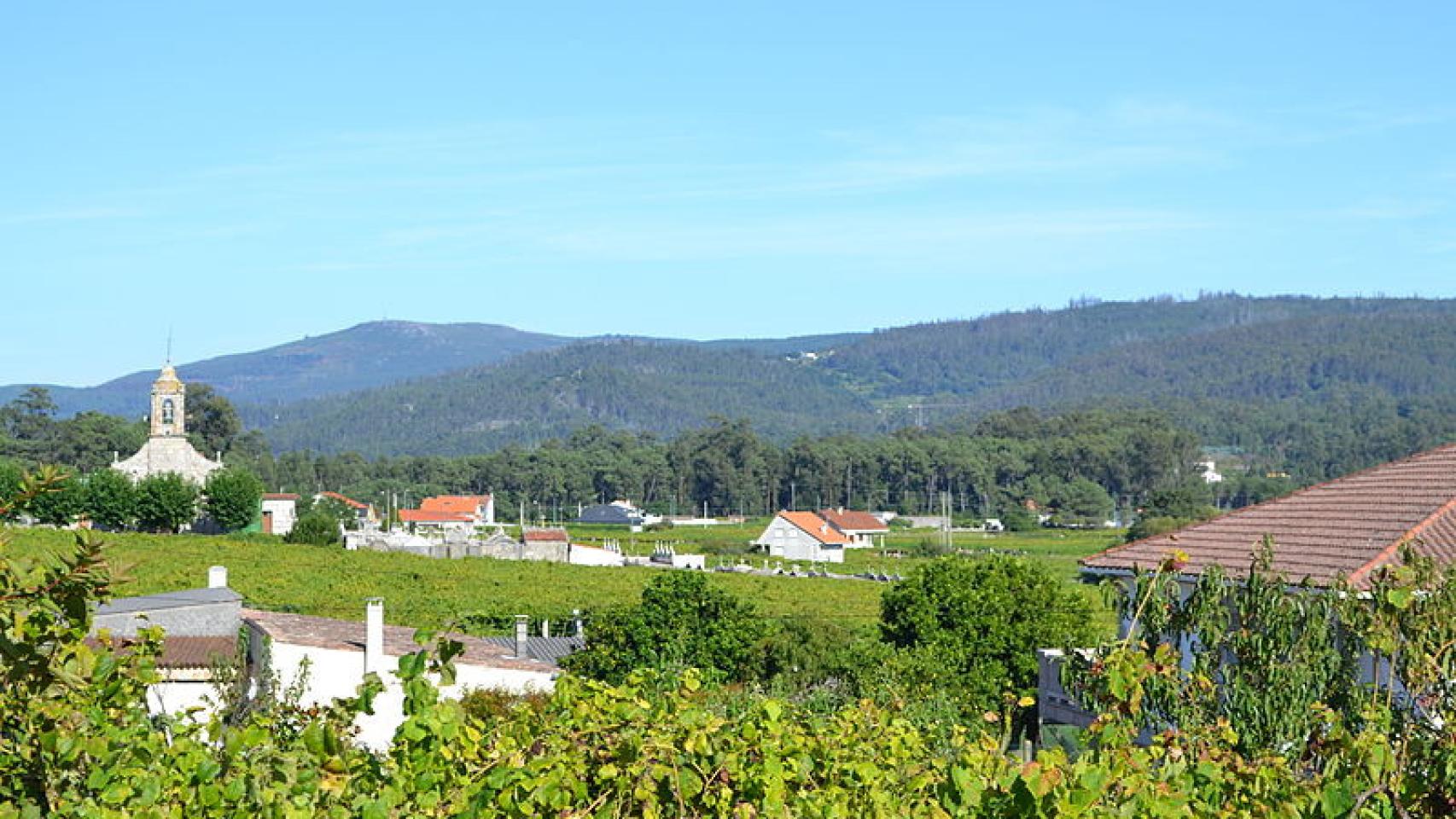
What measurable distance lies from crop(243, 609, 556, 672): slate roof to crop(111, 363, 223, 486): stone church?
52.6 metres

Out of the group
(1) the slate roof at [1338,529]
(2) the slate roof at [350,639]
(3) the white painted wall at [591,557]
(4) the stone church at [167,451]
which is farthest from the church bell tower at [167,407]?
(1) the slate roof at [1338,529]

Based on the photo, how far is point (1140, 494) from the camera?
15938 cm

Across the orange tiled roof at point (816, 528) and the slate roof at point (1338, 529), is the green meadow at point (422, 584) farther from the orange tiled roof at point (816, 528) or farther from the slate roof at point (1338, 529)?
the orange tiled roof at point (816, 528)

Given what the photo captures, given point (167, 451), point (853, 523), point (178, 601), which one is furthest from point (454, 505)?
point (178, 601)

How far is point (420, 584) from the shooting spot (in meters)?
56.1

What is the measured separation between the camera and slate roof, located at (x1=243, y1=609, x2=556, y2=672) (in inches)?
968

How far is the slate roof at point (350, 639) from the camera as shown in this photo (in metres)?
24.6

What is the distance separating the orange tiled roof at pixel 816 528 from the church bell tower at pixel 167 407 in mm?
35352

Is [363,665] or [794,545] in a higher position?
[363,665]

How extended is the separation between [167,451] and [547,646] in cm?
5736

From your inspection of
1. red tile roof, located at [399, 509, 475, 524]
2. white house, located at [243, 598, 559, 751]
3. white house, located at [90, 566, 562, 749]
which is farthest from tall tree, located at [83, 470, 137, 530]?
red tile roof, located at [399, 509, 475, 524]

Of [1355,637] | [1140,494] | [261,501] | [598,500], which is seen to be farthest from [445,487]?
[1355,637]

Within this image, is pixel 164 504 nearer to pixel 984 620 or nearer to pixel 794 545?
pixel 794 545

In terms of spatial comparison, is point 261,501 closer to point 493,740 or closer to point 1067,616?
point 1067,616
